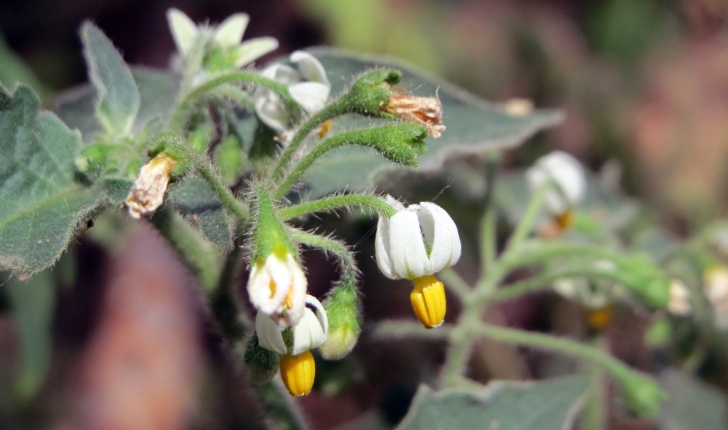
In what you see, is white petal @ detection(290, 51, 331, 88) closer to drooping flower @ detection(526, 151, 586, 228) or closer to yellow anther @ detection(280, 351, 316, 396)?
yellow anther @ detection(280, 351, 316, 396)

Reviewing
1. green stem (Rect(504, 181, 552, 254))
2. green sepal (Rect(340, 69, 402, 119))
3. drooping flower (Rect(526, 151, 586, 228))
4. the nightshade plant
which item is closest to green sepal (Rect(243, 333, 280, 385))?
the nightshade plant

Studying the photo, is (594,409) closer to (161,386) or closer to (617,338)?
(617,338)

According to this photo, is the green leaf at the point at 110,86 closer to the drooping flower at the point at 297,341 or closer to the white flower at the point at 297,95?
the white flower at the point at 297,95

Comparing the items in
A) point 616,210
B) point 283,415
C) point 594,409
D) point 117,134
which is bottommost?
point 594,409

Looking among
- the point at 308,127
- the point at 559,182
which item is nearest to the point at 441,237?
the point at 308,127

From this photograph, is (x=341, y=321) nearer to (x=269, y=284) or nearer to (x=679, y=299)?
(x=269, y=284)

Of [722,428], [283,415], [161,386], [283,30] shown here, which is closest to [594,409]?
[722,428]
